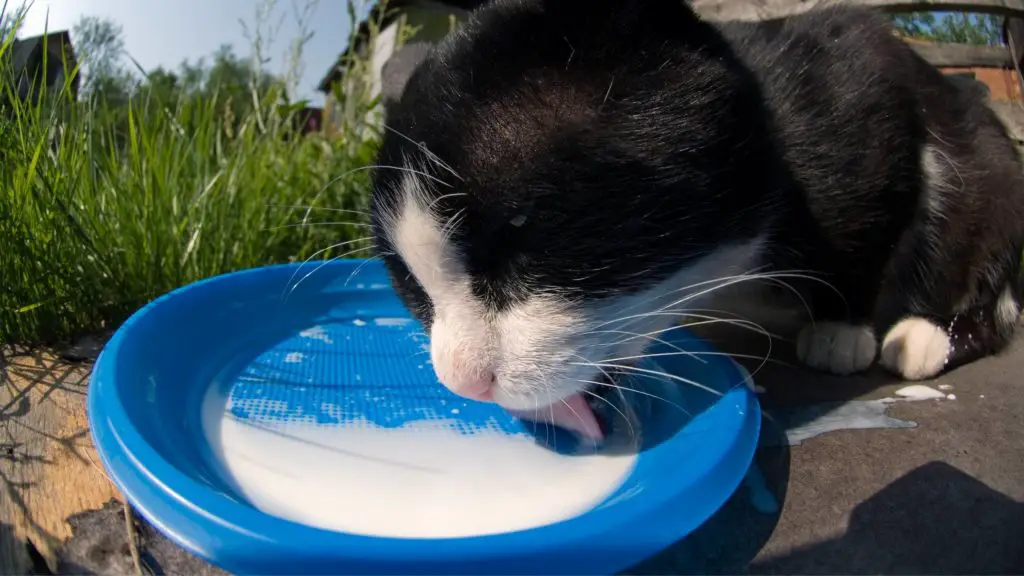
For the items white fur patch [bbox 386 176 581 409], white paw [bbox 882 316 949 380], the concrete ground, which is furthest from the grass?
white paw [bbox 882 316 949 380]

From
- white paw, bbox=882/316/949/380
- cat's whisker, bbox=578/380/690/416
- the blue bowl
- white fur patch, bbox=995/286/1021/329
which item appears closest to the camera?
the blue bowl

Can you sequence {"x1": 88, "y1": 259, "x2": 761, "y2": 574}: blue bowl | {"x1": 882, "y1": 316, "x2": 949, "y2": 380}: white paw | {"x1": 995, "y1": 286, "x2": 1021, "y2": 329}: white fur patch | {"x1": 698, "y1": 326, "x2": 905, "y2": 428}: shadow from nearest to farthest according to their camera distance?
{"x1": 88, "y1": 259, "x2": 761, "y2": 574}: blue bowl < {"x1": 698, "y1": 326, "x2": 905, "y2": 428}: shadow < {"x1": 882, "y1": 316, "x2": 949, "y2": 380}: white paw < {"x1": 995, "y1": 286, "x2": 1021, "y2": 329}: white fur patch

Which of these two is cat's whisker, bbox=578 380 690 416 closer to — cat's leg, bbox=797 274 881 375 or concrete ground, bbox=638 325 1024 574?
concrete ground, bbox=638 325 1024 574

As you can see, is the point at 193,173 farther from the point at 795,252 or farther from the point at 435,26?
the point at 435,26

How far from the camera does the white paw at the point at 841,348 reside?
4.04 ft

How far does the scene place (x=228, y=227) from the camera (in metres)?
1.61

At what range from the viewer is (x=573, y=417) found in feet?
3.07

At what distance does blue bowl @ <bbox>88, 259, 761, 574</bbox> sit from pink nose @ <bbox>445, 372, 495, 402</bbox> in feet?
0.44

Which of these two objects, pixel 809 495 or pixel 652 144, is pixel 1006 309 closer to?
pixel 809 495

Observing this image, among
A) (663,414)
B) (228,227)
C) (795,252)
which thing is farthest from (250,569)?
(228,227)

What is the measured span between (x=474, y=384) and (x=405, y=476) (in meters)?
0.18

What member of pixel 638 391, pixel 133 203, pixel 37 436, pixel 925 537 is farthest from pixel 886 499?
pixel 133 203

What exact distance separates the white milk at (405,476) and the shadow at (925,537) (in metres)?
0.24

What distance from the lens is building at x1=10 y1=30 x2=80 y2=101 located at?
1.29 metres
